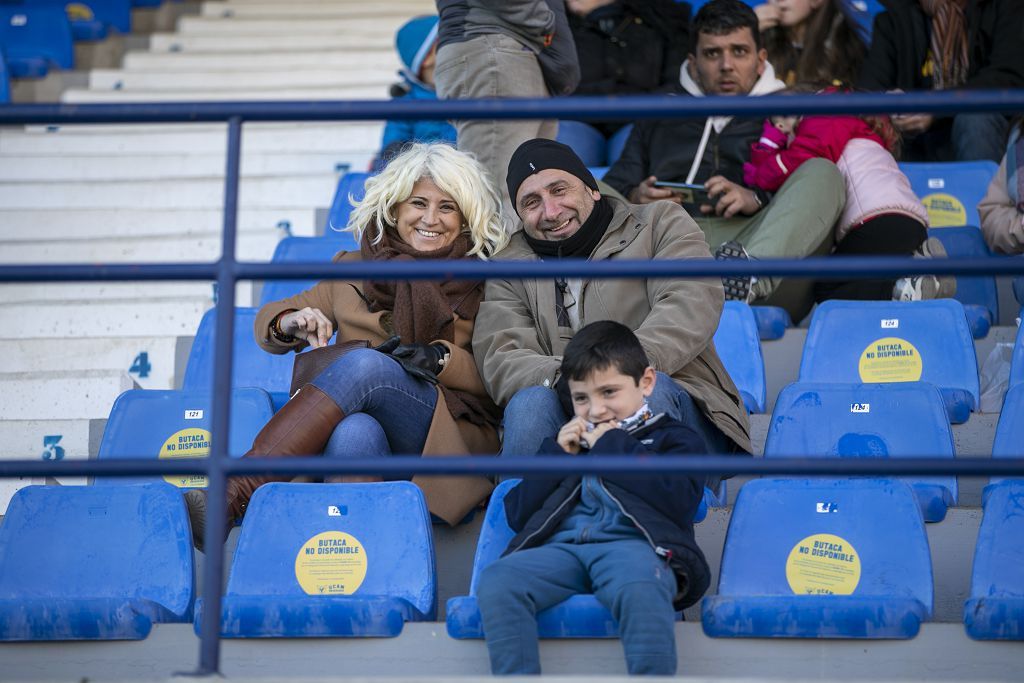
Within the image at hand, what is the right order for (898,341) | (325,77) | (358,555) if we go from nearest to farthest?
(358,555)
(898,341)
(325,77)

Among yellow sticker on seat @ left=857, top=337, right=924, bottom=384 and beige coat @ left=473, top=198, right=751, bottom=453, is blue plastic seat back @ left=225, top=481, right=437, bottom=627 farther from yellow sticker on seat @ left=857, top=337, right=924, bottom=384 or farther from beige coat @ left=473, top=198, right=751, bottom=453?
yellow sticker on seat @ left=857, top=337, right=924, bottom=384

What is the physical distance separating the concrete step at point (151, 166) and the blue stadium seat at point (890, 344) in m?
2.68

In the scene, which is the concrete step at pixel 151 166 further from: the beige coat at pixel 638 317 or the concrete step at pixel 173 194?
the beige coat at pixel 638 317

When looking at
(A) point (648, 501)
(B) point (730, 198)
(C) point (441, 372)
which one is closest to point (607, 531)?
(A) point (648, 501)

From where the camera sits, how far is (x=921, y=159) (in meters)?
5.28

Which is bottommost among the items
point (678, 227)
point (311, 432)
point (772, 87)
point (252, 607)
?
point (252, 607)

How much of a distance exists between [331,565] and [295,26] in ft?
16.6

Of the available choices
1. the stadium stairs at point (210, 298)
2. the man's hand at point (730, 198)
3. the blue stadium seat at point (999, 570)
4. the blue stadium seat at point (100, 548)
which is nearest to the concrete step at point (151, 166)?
the stadium stairs at point (210, 298)

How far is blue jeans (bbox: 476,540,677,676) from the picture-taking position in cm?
222

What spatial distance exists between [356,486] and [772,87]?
2.45 meters

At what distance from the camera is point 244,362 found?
155 inches

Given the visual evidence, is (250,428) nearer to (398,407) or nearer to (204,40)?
(398,407)

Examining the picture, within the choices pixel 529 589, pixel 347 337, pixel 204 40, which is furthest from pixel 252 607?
pixel 204 40

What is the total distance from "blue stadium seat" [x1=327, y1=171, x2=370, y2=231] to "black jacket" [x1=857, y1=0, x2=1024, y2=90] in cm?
194
